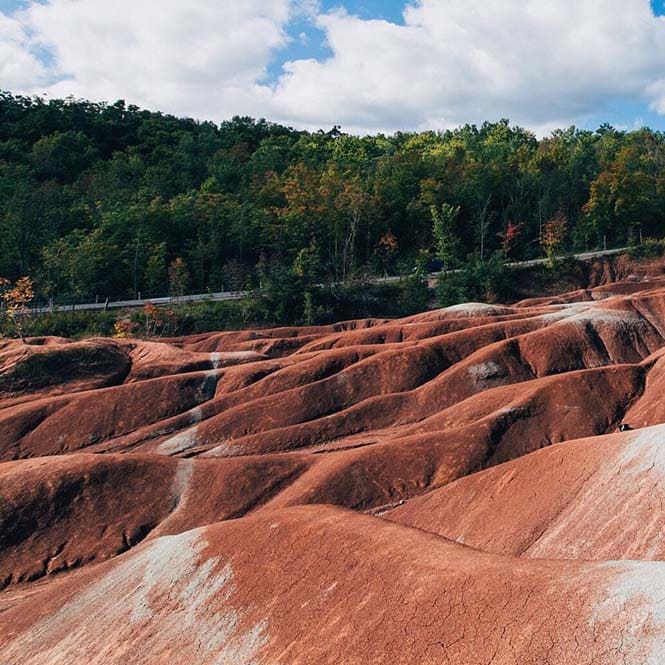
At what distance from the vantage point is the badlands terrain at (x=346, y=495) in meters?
13.6

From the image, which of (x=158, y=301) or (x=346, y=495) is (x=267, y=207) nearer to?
(x=158, y=301)

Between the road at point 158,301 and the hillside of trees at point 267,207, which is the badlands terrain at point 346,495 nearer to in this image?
the road at point 158,301

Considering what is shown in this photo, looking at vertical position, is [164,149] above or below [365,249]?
above

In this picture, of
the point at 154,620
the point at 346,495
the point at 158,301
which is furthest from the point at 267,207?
the point at 154,620

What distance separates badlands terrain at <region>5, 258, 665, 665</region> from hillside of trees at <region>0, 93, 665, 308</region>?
89.0ft

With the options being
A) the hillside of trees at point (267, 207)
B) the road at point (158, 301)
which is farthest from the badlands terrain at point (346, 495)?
the hillside of trees at point (267, 207)

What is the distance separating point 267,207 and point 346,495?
72094 mm

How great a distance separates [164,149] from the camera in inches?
4786

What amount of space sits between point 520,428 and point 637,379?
7479mm

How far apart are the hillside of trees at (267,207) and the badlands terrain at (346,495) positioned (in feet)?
89.0

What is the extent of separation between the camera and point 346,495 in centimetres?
3052

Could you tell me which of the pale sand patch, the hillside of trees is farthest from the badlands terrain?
the hillside of trees

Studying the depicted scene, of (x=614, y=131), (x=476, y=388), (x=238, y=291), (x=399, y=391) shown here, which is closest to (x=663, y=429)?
(x=476, y=388)

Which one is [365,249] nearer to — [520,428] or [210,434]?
[210,434]
